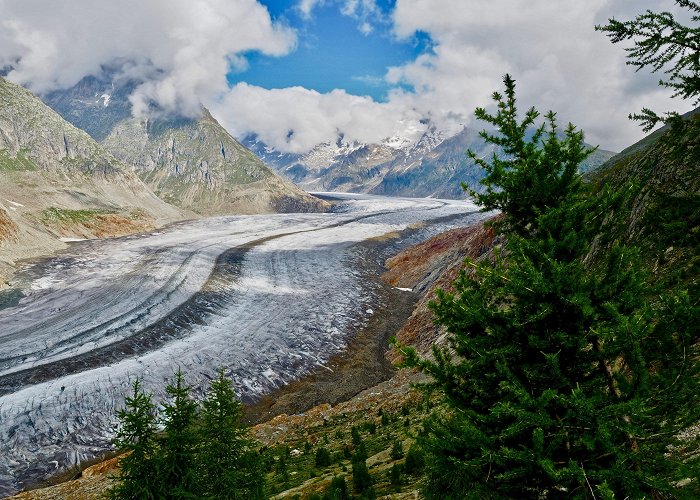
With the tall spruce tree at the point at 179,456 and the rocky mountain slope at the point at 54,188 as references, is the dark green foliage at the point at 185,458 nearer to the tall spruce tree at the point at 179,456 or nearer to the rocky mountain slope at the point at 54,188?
the tall spruce tree at the point at 179,456

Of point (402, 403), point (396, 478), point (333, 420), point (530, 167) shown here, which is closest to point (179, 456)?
point (396, 478)

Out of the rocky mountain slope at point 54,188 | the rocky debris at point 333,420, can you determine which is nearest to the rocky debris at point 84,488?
the rocky debris at point 333,420

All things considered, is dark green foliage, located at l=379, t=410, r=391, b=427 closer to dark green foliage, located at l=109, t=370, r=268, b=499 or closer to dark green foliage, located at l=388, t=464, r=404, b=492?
dark green foliage, located at l=388, t=464, r=404, b=492

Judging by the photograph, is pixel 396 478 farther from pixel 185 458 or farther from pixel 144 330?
pixel 144 330

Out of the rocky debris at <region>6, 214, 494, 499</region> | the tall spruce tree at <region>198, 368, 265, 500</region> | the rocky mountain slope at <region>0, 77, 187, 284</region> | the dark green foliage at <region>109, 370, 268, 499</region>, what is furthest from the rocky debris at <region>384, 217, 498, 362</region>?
the rocky mountain slope at <region>0, 77, 187, 284</region>

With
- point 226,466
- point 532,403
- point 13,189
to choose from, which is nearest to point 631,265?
point 532,403

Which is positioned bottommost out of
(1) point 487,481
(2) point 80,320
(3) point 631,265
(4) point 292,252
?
(1) point 487,481

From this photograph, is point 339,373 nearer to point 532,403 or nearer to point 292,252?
point 532,403
